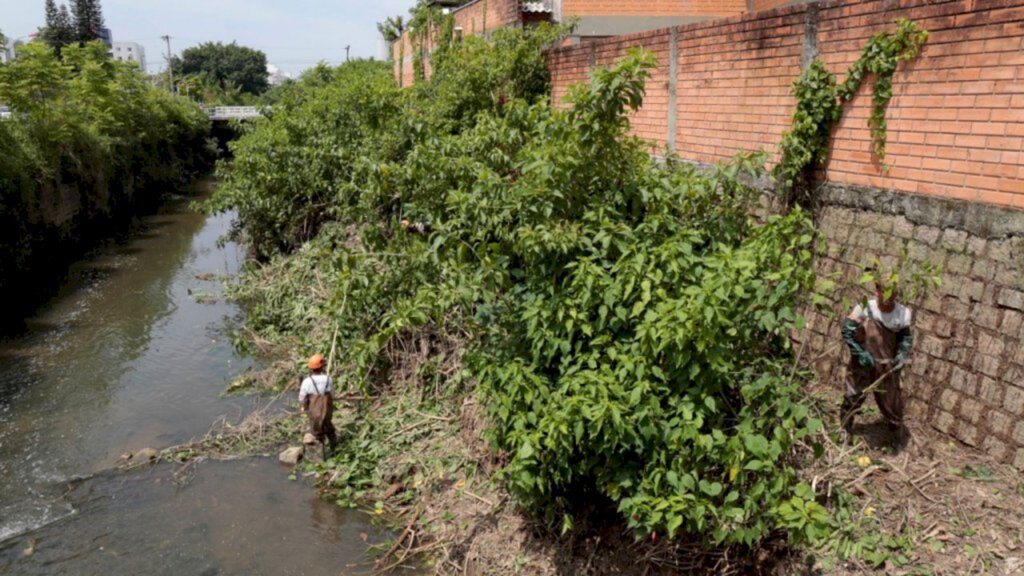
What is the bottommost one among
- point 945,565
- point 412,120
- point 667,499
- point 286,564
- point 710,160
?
point 286,564

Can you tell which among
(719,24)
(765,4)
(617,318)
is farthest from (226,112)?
(617,318)

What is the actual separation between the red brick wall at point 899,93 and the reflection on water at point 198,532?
17.8 feet

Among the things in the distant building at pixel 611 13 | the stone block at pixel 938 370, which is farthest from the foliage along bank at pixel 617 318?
the distant building at pixel 611 13

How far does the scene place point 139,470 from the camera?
7.75 m

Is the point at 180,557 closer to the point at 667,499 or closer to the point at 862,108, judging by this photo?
the point at 667,499

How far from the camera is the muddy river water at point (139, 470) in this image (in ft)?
21.0

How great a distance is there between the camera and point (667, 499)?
4.48 metres

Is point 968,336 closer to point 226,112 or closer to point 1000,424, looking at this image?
point 1000,424

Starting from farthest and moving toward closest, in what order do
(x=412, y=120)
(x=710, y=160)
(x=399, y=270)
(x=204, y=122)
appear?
(x=204, y=122) < (x=412, y=120) < (x=399, y=270) < (x=710, y=160)

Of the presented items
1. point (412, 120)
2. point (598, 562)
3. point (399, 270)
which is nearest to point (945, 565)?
point (598, 562)

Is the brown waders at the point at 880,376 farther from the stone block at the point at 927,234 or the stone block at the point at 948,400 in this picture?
the stone block at the point at 927,234

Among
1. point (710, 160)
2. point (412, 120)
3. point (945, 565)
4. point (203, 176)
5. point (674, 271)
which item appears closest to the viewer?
point (945, 565)

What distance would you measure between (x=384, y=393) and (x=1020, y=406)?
624cm

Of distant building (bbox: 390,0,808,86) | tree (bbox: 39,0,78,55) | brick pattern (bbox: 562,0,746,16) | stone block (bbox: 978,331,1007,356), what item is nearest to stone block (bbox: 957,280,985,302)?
stone block (bbox: 978,331,1007,356)
